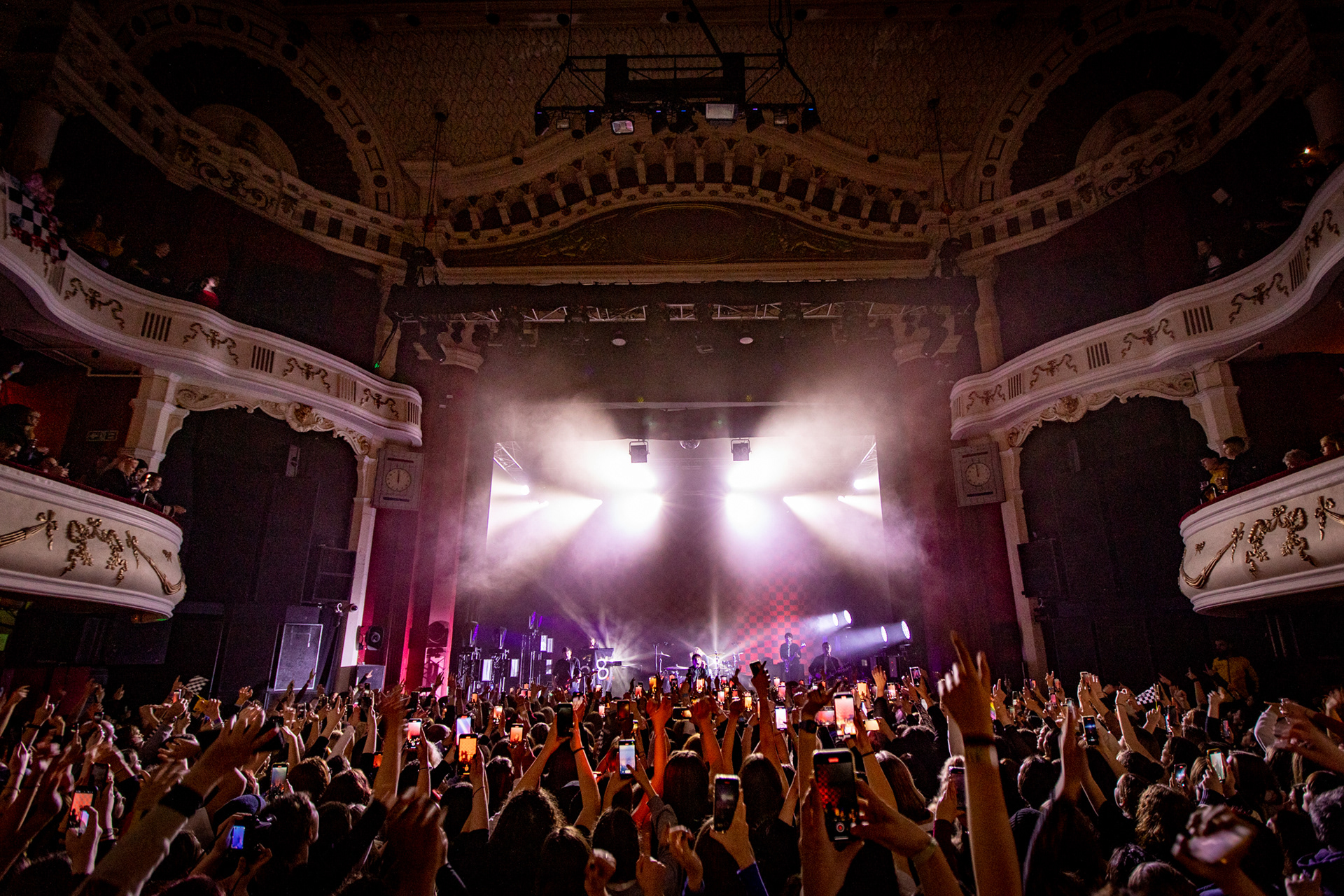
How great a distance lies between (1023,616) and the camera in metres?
12.7

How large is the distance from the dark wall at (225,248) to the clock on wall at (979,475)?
11711 mm

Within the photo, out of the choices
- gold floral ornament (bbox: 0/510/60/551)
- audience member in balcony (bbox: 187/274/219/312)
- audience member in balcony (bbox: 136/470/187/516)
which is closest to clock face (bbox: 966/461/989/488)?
audience member in balcony (bbox: 136/470/187/516)

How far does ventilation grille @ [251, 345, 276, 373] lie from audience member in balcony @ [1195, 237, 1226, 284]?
48.3 ft

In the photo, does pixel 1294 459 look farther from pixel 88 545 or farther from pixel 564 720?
pixel 88 545

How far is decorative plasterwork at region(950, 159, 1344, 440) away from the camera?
884cm

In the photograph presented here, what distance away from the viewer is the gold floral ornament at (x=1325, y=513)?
7.04 m

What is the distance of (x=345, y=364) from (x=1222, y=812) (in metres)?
13.8

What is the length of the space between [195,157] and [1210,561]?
16.5 meters

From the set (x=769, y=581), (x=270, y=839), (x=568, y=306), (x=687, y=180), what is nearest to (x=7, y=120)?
(x=568, y=306)

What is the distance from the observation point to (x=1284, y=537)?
302 inches

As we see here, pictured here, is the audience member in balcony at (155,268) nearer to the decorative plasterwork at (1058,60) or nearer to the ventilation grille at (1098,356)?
the decorative plasterwork at (1058,60)

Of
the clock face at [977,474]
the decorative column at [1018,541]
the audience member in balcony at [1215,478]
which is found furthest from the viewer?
the clock face at [977,474]

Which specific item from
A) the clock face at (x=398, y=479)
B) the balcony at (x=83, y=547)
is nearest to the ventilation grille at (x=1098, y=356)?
the clock face at (x=398, y=479)

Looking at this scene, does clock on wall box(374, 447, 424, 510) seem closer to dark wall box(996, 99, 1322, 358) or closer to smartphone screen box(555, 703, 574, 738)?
smartphone screen box(555, 703, 574, 738)
